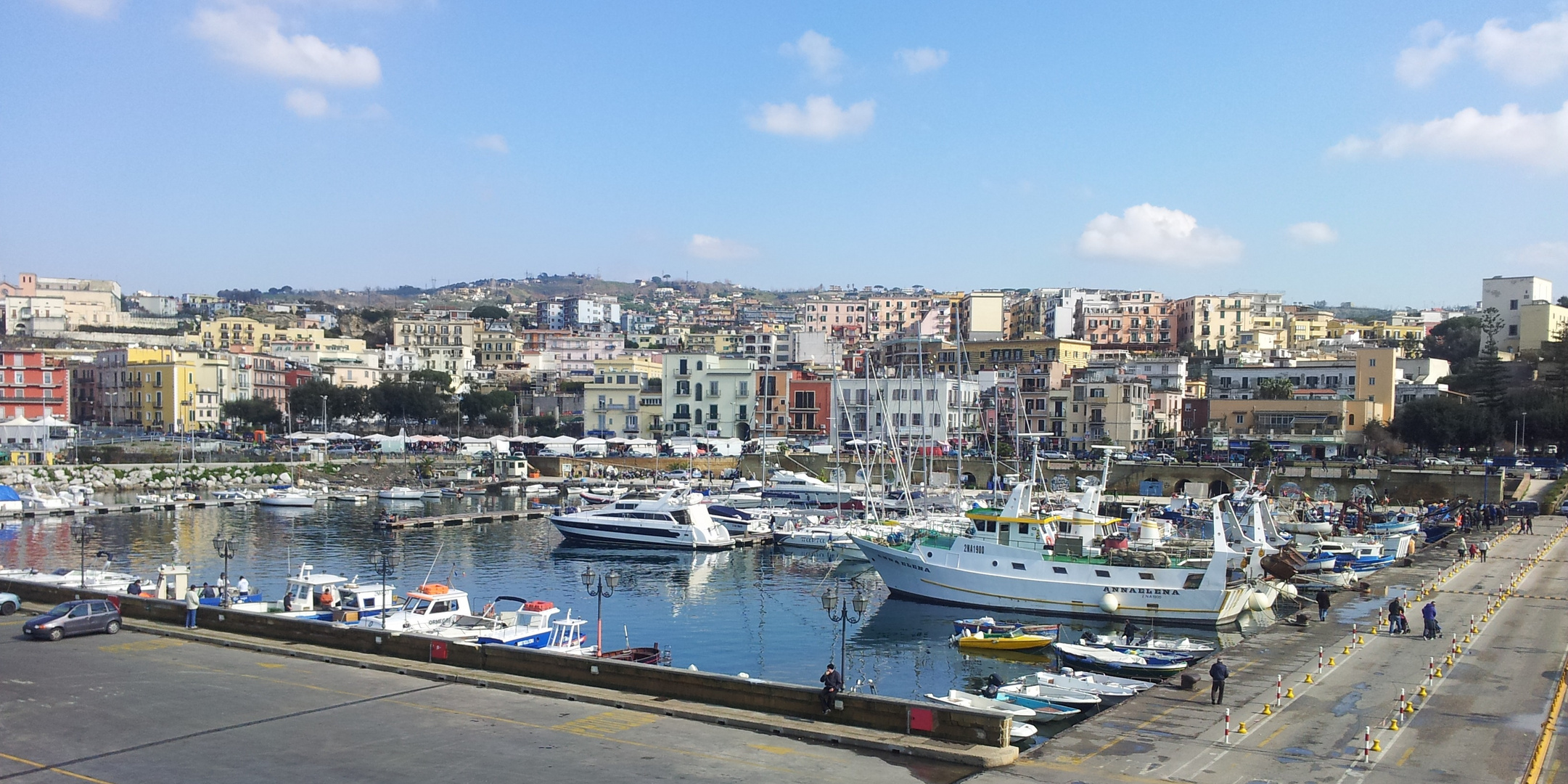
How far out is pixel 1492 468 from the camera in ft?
222

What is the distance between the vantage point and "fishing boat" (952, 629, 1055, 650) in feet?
102

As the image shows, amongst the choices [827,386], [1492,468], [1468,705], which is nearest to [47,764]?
[1468,705]

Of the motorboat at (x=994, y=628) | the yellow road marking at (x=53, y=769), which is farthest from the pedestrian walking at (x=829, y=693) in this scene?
the motorboat at (x=994, y=628)

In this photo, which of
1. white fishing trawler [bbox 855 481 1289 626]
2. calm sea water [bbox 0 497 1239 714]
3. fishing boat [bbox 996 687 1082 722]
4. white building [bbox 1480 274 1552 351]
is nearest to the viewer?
fishing boat [bbox 996 687 1082 722]

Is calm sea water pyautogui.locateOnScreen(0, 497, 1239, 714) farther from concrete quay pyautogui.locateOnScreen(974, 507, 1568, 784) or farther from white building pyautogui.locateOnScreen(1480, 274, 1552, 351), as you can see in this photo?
white building pyautogui.locateOnScreen(1480, 274, 1552, 351)

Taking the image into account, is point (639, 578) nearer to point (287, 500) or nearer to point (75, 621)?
point (75, 621)

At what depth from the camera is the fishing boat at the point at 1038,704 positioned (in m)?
23.7

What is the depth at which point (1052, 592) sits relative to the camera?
121 ft

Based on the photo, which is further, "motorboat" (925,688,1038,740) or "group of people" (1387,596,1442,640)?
"group of people" (1387,596,1442,640)

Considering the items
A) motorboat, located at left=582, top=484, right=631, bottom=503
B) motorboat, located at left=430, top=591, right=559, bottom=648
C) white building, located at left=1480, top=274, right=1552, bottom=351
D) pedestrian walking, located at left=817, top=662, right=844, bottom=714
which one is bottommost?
motorboat, located at left=582, top=484, right=631, bottom=503

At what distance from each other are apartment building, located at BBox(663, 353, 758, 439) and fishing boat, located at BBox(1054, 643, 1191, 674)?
68303 mm

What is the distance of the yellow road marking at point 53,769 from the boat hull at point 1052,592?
2857cm

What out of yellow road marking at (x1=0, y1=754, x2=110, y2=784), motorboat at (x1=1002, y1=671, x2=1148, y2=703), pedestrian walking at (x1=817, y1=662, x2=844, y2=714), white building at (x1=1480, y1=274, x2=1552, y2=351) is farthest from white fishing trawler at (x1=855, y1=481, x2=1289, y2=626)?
white building at (x1=1480, y1=274, x2=1552, y2=351)

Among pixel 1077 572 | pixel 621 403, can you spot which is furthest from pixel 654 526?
pixel 621 403
